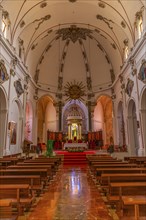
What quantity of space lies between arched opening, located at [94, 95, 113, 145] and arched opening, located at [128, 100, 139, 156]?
7.86 metres

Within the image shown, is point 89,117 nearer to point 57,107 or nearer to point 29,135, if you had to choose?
point 57,107

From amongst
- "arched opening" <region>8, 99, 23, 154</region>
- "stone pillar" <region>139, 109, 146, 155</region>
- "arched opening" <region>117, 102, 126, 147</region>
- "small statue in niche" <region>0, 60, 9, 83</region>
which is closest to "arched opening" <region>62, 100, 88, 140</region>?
"arched opening" <region>117, 102, 126, 147</region>

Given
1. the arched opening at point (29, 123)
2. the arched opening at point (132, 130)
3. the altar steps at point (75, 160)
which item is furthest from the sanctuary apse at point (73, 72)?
the altar steps at point (75, 160)

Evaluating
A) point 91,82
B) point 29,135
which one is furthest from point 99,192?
point 91,82

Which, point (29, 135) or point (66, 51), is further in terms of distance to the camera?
point (66, 51)

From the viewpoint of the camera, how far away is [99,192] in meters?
5.50

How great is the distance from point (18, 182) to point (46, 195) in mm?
1281

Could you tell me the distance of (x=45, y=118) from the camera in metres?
25.8

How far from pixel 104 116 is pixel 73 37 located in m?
10.8

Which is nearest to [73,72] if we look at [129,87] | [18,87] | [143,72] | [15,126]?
[129,87]

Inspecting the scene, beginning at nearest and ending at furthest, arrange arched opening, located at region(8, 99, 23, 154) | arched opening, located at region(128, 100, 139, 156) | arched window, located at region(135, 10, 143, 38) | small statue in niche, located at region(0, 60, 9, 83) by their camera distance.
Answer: small statue in niche, located at region(0, 60, 9, 83) → arched window, located at region(135, 10, 143, 38) → arched opening, located at region(8, 99, 23, 154) → arched opening, located at region(128, 100, 139, 156)

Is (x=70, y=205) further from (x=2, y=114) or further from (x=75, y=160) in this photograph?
(x=2, y=114)

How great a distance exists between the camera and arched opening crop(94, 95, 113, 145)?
24297 mm

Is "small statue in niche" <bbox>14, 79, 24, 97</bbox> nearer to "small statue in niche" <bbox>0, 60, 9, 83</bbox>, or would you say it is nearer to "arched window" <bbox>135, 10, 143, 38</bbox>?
"small statue in niche" <bbox>0, 60, 9, 83</bbox>
